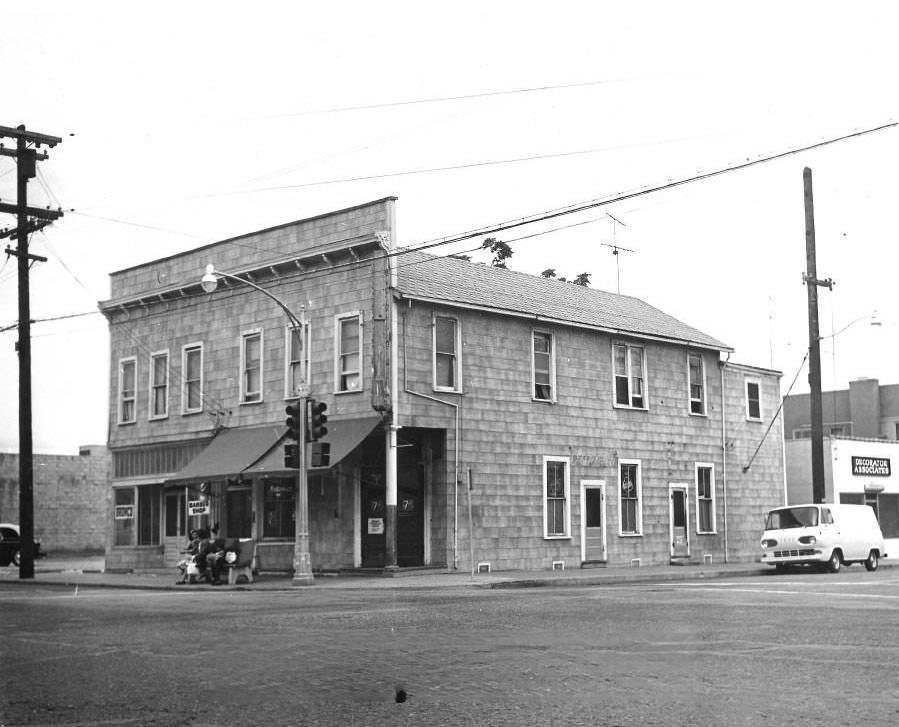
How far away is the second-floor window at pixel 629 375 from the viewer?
118 ft

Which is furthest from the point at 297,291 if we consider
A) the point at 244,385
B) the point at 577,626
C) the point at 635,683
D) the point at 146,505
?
the point at 635,683

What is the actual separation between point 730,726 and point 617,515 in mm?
27611

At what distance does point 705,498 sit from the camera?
1506 inches

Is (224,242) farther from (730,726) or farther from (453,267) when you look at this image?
(730,726)

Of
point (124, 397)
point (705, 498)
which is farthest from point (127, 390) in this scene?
point (705, 498)

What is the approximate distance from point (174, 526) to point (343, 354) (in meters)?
9.75

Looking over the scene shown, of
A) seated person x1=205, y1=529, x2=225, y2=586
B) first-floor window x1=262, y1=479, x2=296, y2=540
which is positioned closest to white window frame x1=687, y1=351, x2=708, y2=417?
first-floor window x1=262, y1=479, x2=296, y2=540

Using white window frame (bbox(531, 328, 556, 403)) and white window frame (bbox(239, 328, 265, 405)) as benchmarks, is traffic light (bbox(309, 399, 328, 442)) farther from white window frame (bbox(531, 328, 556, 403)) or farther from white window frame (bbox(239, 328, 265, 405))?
white window frame (bbox(531, 328, 556, 403))

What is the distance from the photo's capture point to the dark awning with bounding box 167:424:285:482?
1249 inches

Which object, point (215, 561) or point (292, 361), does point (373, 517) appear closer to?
point (215, 561)

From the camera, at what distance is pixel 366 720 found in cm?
810

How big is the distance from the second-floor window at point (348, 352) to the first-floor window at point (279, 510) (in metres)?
3.43

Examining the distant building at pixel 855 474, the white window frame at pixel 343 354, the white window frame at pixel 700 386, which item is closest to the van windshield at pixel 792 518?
the white window frame at pixel 700 386

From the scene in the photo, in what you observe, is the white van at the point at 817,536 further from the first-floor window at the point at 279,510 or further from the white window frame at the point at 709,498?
the first-floor window at the point at 279,510
